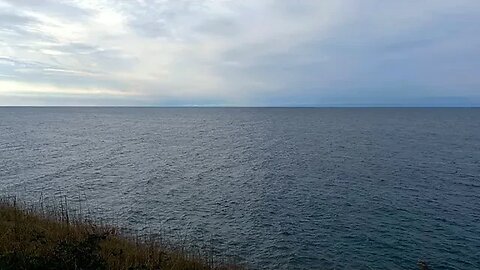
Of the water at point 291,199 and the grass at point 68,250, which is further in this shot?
the water at point 291,199

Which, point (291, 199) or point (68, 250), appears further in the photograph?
point (291, 199)

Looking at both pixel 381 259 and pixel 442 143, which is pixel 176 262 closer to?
pixel 381 259

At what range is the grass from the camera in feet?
33.1

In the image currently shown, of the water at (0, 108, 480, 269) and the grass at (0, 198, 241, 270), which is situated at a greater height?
the grass at (0, 198, 241, 270)

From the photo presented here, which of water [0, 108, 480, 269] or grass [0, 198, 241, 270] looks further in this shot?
water [0, 108, 480, 269]

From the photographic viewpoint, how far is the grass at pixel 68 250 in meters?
10.1

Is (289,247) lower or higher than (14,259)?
lower

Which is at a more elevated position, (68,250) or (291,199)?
(68,250)

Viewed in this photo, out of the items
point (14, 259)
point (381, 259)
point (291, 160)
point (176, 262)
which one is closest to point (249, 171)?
point (291, 160)

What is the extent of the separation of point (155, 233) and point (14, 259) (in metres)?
10.1

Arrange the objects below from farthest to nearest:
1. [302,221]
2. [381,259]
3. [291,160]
→ [291,160] → [302,221] → [381,259]

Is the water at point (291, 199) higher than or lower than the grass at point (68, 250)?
lower

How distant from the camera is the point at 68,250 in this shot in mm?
10438

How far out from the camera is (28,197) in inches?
1017
